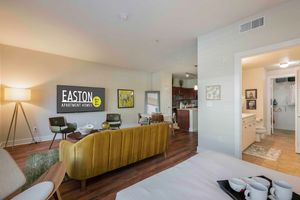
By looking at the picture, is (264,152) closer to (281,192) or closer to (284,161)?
(284,161)

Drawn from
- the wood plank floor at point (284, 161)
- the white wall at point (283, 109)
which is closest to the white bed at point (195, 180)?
the wood plank floor at point (284, 161)

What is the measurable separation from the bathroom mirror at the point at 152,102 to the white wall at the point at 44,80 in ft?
5.38

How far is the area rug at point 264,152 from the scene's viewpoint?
3313mm

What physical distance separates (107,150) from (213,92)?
A: 2.48m

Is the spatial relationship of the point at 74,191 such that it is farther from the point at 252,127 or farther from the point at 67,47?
the point at 252,127

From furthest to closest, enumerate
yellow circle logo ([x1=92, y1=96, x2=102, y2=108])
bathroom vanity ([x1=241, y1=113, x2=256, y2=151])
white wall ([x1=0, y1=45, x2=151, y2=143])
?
yellow circle logo ([x1=92, y1=96, x2=102, y2=108])
white wall ([x1=0, y1=45, x2=151, y2=143])
bathroom vanity ([x1=241, y1=113, x2=256, y2=151])

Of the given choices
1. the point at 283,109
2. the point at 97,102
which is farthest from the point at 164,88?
the point at 283,109

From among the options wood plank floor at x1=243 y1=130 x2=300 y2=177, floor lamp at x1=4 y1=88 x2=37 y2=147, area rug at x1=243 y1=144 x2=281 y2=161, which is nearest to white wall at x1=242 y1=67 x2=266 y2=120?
wood plank floor at x1=243 y1=130 x2=300 y2=177

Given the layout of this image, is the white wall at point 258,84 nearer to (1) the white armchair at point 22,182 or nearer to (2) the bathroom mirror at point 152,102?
(2) the bathroom mirror at point 152,102

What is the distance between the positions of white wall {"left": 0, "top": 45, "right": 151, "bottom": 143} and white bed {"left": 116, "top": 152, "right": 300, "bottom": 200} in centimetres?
475

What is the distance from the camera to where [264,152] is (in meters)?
3.61

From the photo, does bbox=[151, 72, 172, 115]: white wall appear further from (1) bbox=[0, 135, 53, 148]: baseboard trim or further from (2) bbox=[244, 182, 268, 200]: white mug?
(2) bbox=[244, 182, 268, 200]: white mug

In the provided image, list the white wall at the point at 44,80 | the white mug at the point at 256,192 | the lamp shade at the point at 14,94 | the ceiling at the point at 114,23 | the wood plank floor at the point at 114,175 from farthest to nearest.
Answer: the white wall at the point at 44,80
the lamp shade at the point at 14,94
the ceiling at the point at 114,23
the wood plank floor at the point at 114,175
the white mug at the point at 256,192

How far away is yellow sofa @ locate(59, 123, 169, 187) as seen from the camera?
2.10 metres
